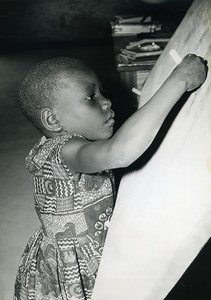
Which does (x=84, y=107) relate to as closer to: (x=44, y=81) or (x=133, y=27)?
(x=44, y=81)

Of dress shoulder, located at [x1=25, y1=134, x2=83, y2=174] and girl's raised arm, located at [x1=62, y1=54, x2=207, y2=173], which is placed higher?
girl's raised arm, located at [x1=62, y1=54, x2=207, y2=173]

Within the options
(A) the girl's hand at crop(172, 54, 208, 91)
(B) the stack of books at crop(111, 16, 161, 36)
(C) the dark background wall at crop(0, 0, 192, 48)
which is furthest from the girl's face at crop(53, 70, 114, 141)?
(C) the dark background wall at crop(0, 0, 192, 48)

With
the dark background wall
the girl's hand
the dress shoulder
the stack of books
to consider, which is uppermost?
the girl's hand

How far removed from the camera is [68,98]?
0.98 metres

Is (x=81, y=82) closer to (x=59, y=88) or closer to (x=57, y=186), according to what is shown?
(x=59, y=88)

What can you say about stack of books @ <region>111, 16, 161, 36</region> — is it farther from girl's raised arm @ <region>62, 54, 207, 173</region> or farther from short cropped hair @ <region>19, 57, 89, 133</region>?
girl's raised arm @ <region>62, 54, 207, 173</region>

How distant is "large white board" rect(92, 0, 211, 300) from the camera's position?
640 millimetres

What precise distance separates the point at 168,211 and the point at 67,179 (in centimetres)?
39

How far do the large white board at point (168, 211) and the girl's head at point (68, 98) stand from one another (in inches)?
8.2

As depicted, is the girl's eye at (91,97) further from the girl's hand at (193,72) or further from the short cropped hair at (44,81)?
the girl's hand at (193,72)

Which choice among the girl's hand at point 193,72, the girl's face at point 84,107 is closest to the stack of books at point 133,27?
the girl's face at point 84,107

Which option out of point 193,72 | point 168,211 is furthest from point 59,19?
point 168,211

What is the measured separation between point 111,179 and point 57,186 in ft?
0.76

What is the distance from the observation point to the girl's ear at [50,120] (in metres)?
1.04
